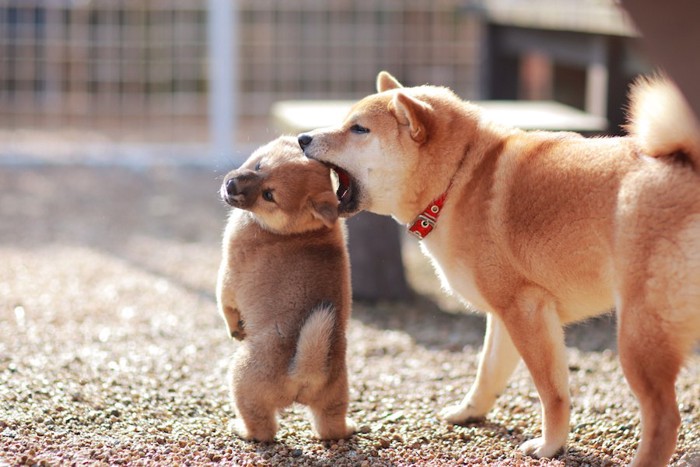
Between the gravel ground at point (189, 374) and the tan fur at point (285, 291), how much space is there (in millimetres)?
185

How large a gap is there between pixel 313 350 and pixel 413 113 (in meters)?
0.90

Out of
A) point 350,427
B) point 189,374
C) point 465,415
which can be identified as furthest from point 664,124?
point 189,374

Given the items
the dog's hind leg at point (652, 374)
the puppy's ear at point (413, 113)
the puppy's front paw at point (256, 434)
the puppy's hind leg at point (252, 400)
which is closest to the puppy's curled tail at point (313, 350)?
the puppy's hind leg at point (252, 400)

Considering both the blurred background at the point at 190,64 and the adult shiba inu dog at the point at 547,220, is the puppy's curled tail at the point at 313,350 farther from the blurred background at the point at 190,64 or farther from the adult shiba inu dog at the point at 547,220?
the blurred background at the point at 190,64

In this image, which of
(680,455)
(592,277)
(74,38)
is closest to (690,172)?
(592,277)

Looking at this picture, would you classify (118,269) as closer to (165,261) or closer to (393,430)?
→ (165,261)

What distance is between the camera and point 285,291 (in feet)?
11.5

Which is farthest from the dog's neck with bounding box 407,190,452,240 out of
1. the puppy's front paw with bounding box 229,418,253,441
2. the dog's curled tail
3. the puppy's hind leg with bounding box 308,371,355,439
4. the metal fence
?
the metal fence

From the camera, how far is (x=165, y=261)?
6980 mm

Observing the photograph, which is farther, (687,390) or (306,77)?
(306,77)

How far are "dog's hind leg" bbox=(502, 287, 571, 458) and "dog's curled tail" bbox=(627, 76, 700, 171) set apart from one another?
2.08 ft

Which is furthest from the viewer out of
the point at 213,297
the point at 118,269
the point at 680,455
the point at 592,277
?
the point at 118,269

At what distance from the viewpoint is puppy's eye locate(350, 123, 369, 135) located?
3535 mm

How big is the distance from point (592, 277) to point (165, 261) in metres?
4.42
